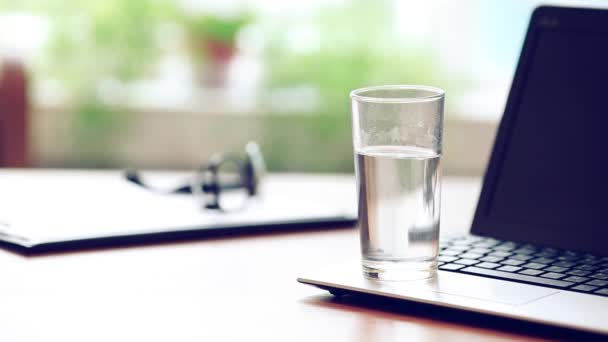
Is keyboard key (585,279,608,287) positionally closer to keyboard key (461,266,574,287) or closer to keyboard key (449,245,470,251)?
keyboard key (461,266,574,287)

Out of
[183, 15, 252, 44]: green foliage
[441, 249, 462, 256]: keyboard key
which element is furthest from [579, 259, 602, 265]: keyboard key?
[183, 15, 252, 44]: green foliage

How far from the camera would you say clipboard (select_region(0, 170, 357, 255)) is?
88 cm

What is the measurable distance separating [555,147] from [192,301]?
40 centimetres

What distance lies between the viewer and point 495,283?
0.65 m

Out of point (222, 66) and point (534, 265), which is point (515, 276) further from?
point (222, 66)

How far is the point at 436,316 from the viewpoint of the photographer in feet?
2.06

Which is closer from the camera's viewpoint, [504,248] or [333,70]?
[504,248]

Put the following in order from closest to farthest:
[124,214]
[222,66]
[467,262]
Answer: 1. [467,262]
2. [124,214]
3. [222,66]

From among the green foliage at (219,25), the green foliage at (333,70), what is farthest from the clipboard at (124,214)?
the green foliage at (219,25)

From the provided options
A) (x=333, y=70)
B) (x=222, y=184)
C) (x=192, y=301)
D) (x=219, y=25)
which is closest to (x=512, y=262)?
(x=192, y=301)

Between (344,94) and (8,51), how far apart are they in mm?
1561

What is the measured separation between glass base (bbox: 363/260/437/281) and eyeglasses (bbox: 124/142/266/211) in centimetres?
39

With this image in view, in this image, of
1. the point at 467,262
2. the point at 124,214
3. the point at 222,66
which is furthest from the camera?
the point at 222,66

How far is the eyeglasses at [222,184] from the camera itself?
3.54ft
